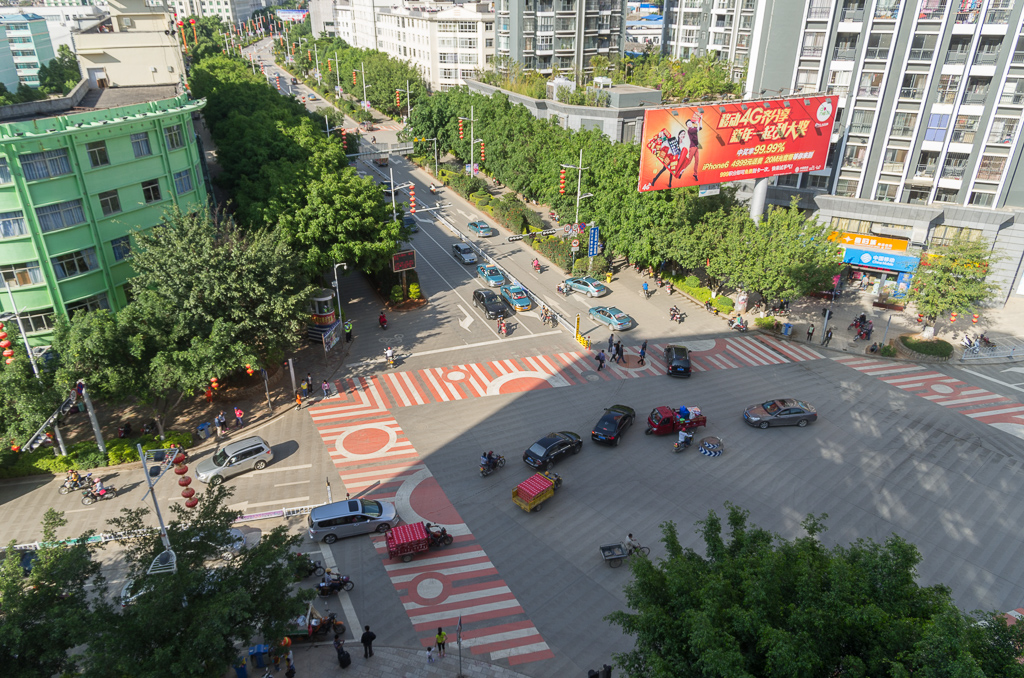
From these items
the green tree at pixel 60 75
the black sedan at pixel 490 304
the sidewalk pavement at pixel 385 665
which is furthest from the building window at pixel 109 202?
the green tree at pixel 60 75

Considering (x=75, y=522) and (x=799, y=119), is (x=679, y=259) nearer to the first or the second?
(x=799, y=119)

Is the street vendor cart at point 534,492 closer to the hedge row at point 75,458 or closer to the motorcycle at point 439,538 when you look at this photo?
the motorcycle at point 439,538

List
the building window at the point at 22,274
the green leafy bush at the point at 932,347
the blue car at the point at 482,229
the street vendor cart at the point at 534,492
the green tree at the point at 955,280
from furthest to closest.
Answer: the blue car at the point at 482,229
the green leafy bush at the point at 932,347
the green tree at the point at 955,280
the building window at the point at 22,274
the street vendor cart at the point at 534,492

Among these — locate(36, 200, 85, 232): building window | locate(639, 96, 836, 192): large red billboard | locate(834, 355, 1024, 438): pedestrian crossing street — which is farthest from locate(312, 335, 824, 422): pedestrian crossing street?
locate(36, 200, 85, 232): building window

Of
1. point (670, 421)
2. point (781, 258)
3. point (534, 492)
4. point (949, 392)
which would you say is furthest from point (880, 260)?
point (534, 492)

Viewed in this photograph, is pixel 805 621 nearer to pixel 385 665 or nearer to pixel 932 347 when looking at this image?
pixel 385 665
